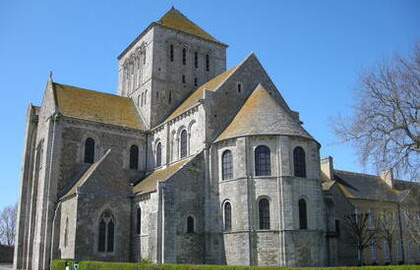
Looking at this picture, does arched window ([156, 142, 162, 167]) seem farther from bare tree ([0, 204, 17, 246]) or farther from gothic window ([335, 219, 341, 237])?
bare tree ([0, 204, 17, 246])

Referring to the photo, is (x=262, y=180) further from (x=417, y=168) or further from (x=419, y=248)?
(x=419, y=248)

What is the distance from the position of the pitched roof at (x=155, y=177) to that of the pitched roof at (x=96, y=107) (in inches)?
233

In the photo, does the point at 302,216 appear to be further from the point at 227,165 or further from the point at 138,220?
the point at 138,220

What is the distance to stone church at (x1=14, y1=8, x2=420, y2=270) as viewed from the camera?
2823 centimetres

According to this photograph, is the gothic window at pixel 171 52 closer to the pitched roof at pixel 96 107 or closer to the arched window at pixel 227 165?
the pitched roof at pixel 96 107

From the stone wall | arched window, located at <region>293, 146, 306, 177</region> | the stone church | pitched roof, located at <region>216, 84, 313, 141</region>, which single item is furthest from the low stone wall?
arched window, located at <region>293, 146, 306, 177</region>

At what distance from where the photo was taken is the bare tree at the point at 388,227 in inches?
1727

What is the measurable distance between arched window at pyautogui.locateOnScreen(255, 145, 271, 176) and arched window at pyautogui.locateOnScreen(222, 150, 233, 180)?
76.2 inches

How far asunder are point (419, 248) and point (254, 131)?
32.2 meters

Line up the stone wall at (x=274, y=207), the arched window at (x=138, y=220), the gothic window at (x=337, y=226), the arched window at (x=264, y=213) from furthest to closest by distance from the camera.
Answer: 1. the gothic window at (x=337, y=226)
2. the arched window at (x=138, y=220)
3. the arched window at (x=264, y=213)
4. the stone wall at (x=274, y=207)

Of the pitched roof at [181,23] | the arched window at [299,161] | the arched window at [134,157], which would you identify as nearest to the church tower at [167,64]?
the pitched roof at [181,23]

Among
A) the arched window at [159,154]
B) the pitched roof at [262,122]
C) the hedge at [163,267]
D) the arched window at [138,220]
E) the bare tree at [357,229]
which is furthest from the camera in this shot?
the arched window at [159,154]

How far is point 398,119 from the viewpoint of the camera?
61.7 feet

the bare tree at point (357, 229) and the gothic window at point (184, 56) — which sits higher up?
the gothic window at point (184, 56)
